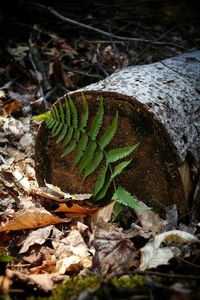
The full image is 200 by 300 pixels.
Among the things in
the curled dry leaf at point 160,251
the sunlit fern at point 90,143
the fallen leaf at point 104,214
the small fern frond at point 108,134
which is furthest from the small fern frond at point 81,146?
the curled dry leaf at point 160,251

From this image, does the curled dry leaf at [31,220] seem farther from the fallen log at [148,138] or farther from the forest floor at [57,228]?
the fallen log at [148,138]

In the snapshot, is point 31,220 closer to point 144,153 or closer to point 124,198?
point 124,198

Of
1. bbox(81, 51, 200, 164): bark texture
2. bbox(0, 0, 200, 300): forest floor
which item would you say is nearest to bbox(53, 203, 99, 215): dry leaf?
bbox(0, 0, 200, 300): forest floor

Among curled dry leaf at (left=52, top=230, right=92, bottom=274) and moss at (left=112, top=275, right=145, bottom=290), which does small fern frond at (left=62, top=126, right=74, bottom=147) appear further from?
moss at (left=112, top=275, right=145, bottom=290)

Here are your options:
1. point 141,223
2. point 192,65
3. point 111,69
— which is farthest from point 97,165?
point 111,69

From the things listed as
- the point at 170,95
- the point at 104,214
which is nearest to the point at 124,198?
the point at 104,214
